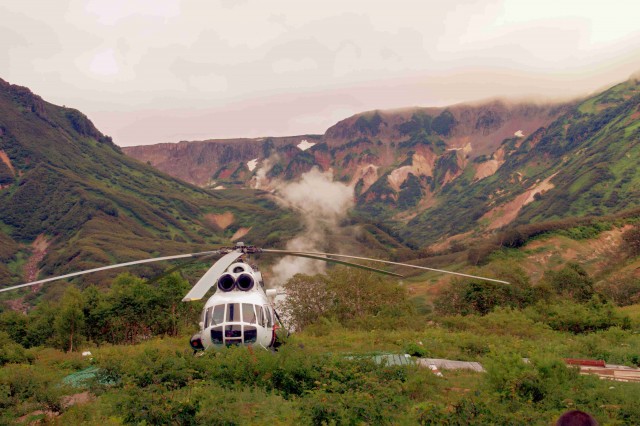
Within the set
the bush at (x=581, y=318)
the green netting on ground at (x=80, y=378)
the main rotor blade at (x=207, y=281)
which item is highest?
the main rotor blade at (x=207, y=281)

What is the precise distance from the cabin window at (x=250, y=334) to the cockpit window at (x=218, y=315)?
38.3 inches

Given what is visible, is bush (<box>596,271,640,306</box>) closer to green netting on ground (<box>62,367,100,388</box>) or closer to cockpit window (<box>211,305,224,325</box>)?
cockpit window (<box>211,305,224,325</box>)

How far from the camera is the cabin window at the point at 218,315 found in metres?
16.8

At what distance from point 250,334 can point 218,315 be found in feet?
4.51

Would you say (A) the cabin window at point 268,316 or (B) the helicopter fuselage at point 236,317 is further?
(A) the cabin window at point 268,316

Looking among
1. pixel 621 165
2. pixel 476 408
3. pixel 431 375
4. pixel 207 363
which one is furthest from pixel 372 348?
pixel 621 165

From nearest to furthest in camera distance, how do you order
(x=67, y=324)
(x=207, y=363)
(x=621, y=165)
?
(x=207, y=363), (x=67, y=324), (x=621, y=165)

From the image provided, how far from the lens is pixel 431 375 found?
15266 millimetres

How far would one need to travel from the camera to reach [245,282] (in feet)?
59.1

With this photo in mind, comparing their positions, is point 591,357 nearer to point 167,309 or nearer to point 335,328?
point 335,328

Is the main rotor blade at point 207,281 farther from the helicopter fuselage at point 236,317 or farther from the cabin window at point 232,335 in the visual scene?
the cabin window at point 232,335

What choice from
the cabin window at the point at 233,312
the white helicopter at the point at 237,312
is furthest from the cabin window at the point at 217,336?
the cabin window at the point at 233,312

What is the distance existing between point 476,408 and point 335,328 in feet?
87.0

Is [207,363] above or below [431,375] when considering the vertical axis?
above
